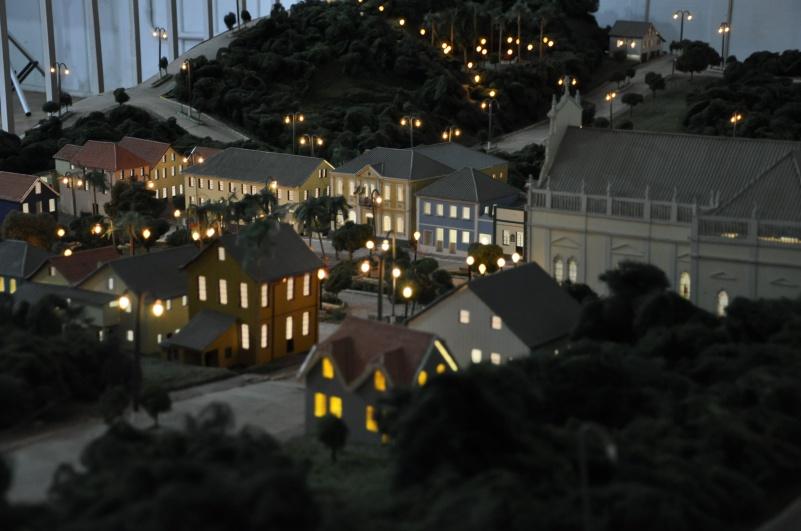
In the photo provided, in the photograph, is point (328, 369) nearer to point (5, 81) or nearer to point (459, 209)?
Result: point (459, 209)

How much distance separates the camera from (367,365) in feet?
144

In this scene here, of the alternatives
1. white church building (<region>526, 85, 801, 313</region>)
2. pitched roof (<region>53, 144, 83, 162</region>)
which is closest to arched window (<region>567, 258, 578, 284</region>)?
white church building (<region>526, 85, 801, 313</region>)

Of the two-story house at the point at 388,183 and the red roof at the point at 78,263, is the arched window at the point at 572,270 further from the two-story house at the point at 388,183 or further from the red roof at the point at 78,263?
the red roof at the point at 78,263

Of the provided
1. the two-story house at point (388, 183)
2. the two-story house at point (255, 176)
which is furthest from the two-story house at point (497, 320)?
the two-story house at point (255, 176)

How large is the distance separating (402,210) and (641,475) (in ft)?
167

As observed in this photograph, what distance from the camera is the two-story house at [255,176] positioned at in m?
86.6

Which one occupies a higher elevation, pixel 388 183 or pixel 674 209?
pixel 674 209

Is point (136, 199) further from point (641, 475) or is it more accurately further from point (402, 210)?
point (641, 475)

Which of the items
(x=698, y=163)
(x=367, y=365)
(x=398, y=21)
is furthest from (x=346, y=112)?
(x=367, y=365)

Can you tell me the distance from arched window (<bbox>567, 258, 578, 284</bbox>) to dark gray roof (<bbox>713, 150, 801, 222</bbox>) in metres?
7.66

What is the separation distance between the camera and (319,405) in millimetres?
45000

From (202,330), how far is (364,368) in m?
14.5

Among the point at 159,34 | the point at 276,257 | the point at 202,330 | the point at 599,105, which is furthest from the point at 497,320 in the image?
the point at 159,34

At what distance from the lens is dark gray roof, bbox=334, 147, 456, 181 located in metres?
83.6
